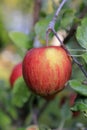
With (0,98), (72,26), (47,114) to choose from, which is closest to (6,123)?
(0,98)

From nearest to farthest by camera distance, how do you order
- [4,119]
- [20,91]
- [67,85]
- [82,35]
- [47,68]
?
[47,68] → [82,35] → [67,85] → [20,91] → [4,119]

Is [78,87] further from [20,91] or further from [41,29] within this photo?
[20,91]

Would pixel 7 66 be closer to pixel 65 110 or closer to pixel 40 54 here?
pixel 65 110

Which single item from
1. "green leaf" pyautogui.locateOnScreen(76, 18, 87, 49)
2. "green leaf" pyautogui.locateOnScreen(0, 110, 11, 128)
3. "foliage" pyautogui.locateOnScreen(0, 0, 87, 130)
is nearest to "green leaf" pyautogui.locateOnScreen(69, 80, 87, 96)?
"foliage" pyautogui.locateOnScreen(0, 0, 87, 130)

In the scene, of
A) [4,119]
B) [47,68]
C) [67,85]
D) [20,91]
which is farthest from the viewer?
[4,119]

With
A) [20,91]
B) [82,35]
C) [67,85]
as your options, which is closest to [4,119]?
[20,91]

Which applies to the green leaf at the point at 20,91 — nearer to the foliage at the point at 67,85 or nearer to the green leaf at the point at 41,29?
the foliage at the point at 67,85
